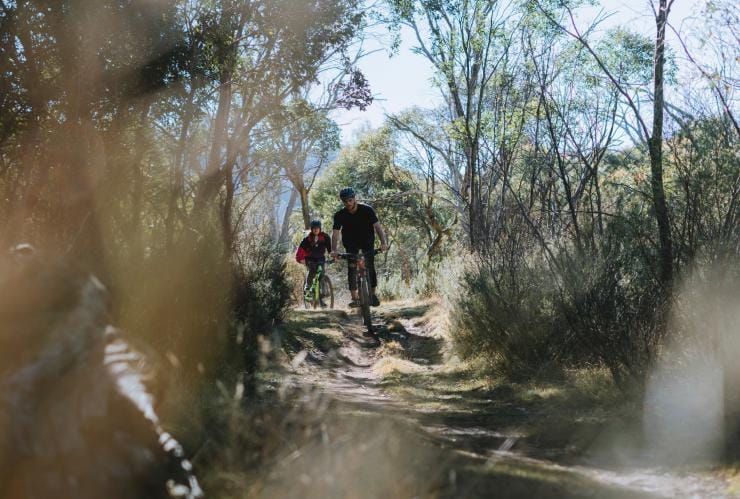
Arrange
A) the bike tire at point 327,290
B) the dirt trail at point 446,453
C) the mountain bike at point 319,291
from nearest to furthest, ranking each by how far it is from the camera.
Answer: the dirt trail at point 446,453 < the mountain bike at point 319,291 < the bike tire at point 327,290

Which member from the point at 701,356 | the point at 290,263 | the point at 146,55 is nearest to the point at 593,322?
the point at 701,356

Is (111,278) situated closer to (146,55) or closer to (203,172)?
(146,55)

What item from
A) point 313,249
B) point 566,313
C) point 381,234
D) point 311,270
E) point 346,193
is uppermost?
point 346,193

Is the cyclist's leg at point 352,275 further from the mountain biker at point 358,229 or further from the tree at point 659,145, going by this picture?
the tree at point 659,145

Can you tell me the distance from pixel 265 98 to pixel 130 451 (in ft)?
26.2

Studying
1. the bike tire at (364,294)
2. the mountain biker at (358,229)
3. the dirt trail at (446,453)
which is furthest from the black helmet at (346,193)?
the dirt trail at (446,453)

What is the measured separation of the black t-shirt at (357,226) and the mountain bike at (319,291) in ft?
12.7

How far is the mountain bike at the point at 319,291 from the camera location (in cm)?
1415

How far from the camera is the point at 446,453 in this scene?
11.2 ft

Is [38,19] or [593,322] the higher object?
[38,19]

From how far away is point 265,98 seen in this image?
9758 mm

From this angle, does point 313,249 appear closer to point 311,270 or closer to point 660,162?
point 311,270

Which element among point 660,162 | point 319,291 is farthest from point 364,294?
point 660,162

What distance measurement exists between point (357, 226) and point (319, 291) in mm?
4805
